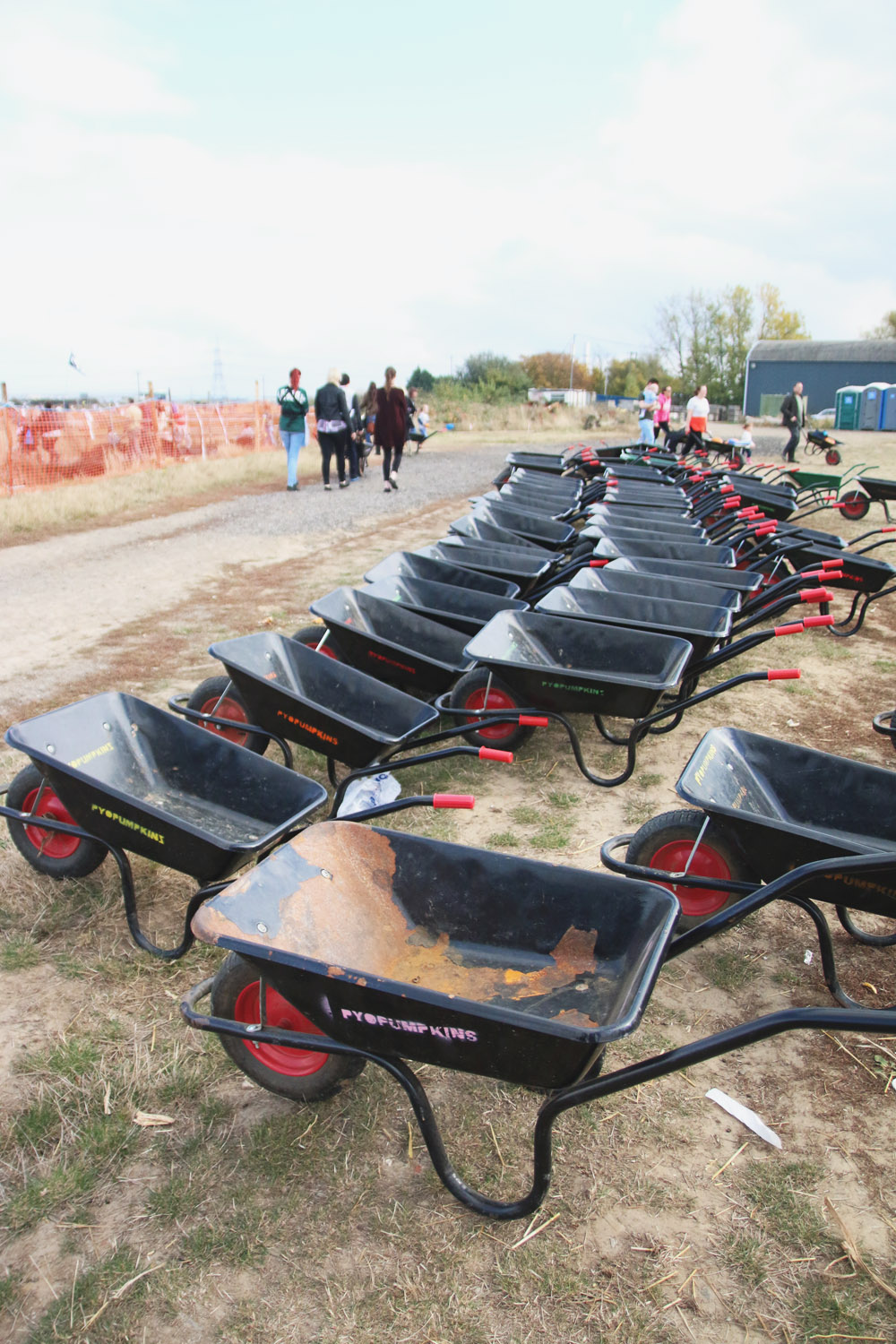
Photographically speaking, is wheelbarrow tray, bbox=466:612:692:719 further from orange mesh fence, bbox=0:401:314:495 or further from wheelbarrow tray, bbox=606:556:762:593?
orange mesh fence, bbox=0:401:314:495

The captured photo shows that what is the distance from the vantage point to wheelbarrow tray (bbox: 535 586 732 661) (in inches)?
175

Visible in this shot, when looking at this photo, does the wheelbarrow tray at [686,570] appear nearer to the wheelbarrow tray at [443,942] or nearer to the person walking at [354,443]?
the wheelbarrow tray at [443,942]

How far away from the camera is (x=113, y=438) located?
14820mm

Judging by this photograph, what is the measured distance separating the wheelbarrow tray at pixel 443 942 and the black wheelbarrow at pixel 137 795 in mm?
Result: 312

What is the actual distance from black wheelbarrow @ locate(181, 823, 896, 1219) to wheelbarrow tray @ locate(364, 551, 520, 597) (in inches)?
125

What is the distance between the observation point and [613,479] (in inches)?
378

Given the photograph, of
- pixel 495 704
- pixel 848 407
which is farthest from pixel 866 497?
pixel 848 407

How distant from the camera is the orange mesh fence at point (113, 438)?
12859mm

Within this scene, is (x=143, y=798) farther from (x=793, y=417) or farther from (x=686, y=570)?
(x=793, y=417)

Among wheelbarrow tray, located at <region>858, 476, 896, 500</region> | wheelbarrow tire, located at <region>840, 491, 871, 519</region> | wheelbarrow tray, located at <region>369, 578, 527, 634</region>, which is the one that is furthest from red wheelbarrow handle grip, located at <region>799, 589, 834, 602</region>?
wheelbarrow tire, located at <region>840, 491, 871, 519</region>

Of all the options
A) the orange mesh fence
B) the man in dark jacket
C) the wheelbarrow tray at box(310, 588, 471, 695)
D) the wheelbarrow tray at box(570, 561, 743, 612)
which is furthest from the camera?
the man in dark jacket

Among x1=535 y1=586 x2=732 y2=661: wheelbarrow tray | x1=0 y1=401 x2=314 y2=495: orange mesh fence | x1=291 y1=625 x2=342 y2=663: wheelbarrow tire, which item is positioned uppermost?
x1=0 y1=401 x2=314 y2=495: orange mesh fence

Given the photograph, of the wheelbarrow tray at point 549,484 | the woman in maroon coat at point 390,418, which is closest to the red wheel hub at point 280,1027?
the wheelbarrow tray at point 549,484

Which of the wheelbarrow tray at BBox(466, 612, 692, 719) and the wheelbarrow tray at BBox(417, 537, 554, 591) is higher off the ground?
the wheelbarrow tray at BBox(417, 537, 554, 591)
